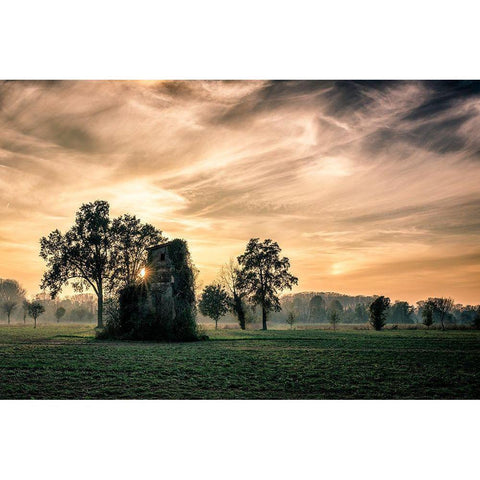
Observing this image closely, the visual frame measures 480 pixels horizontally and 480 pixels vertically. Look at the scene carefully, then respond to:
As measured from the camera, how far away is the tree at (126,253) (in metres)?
13.1

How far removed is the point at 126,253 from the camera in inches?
582

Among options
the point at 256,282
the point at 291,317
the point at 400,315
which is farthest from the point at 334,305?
the point at 400,315

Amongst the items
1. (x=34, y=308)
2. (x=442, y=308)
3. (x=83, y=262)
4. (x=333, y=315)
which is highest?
(x=83, y=262)

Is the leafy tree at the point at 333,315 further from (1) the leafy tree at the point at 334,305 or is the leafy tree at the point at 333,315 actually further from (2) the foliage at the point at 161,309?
(2) the foliage at the point at 161,309

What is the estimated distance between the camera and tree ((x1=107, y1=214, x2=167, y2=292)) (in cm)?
1307

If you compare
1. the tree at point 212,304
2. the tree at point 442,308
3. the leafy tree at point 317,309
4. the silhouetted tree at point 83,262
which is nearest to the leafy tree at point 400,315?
the leafy tree at point 317,309

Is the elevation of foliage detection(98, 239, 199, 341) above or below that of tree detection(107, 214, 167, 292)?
below

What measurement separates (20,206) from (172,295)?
248 inches

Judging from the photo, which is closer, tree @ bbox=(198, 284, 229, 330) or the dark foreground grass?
the dark foreground grass

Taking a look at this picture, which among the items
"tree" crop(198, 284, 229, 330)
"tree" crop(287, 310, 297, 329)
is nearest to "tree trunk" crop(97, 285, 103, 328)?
"tree" crop(198, 284, 229, 330)

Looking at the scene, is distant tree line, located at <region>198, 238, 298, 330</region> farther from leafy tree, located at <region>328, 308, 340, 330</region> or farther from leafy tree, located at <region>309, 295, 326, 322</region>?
leafy tree, located at <region>328, 308, 340, 330</region>

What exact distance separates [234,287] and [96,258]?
6026 mm

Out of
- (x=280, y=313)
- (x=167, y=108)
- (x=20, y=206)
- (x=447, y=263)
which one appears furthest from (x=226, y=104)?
(x=280, y=313)

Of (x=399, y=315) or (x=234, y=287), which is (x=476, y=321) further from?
(x=399, y=315)
